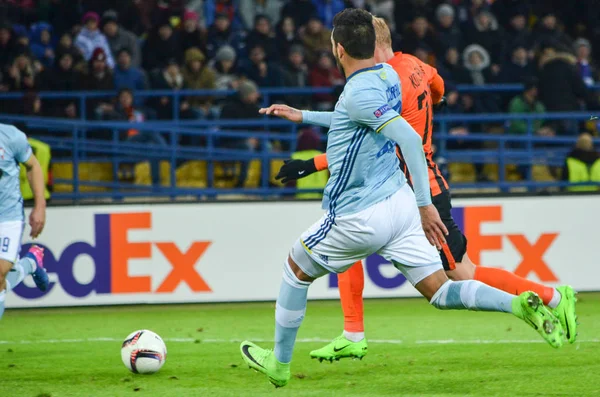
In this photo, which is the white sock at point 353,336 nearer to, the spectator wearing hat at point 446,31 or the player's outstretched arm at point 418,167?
the player's outstretched arm at point 418,167

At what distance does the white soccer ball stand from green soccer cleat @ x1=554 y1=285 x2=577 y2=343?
8.72 feet

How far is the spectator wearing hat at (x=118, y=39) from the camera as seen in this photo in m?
15.6

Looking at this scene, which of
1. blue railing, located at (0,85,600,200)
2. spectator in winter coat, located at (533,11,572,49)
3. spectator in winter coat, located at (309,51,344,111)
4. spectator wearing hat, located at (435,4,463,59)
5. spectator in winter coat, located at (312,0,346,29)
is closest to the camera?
blue railing, located at (0,85,600,200)

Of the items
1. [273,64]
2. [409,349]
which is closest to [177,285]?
[409,349]

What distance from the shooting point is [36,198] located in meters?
7.90

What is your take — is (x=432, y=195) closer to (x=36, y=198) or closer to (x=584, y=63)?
(x=36, y=198)

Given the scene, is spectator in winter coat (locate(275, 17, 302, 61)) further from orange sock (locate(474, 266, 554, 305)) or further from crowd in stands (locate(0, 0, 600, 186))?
orange sock (locate(474, 266, 554, 305))

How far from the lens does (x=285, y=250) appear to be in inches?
423

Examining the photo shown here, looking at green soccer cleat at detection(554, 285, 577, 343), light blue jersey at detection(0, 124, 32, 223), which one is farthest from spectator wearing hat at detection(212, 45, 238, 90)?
green soccer cleat at detection(554, 285, 577, 343)

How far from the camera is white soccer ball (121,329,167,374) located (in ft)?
22.5

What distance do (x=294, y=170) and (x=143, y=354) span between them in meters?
1.65

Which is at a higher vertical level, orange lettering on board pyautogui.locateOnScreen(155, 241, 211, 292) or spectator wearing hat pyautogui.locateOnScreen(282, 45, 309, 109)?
spectator wearing hat pyautogui.locateOnScreen(282, 45, 309, 109)

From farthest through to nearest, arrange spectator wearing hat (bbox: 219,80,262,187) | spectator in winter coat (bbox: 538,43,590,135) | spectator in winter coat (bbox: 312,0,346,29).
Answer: spectator in winter coat (bbox: 312,0,346,29)
spectator in winter coat (bbox: 538,43,590,135)
spectator wearing hat (bbox: 219,80,262,187)

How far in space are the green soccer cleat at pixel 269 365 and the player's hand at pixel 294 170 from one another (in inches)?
42.6
